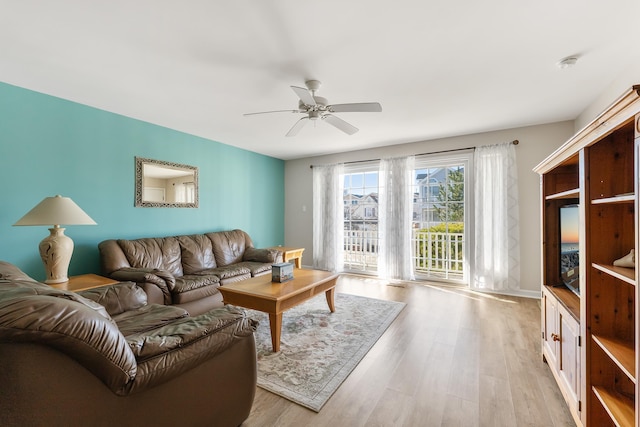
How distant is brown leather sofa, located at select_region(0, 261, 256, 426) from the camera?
826 mm

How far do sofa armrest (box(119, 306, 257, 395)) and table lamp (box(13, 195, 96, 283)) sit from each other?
1796mm

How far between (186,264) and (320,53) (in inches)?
121

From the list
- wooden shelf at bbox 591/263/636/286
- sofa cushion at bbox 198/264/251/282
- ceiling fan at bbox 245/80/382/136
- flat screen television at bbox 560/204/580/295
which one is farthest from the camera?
sofa cushion at bbox 198/264/251/282

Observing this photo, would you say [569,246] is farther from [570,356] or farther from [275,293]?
[275,293]

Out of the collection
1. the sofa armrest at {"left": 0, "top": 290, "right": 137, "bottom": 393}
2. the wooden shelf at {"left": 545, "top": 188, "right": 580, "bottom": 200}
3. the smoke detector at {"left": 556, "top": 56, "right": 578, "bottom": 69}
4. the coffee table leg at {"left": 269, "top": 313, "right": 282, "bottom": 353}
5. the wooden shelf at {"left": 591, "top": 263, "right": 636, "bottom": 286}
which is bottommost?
the coffee table leg at {"left": 269, "top": 313, "right": 282, "bottom": 353}

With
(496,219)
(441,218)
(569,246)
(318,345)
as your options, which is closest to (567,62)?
(569,246)

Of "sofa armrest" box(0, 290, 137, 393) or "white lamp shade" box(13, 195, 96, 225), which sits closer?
"sofa armrest" box(0, 290, 137, 393)

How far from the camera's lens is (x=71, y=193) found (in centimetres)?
A: 299

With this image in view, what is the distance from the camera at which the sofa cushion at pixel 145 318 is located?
1756 mm

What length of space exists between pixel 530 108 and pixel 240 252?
4.37m

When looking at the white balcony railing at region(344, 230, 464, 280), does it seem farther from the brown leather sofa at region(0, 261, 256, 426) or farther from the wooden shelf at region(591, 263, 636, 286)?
the brown leather sofa at region(0, 261, 256, 426)

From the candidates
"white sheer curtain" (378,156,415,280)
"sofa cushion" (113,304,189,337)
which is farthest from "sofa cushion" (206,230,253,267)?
"white sheer curtain" (378,156,415,280)

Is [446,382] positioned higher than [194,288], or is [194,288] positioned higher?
[194,288]

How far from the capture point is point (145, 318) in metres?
1.95
